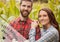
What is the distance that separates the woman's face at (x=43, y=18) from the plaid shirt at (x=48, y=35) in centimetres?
8

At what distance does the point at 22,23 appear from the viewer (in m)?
3.66

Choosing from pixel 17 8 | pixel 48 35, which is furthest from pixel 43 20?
pixel 17 8

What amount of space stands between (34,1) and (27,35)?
39 centimetres

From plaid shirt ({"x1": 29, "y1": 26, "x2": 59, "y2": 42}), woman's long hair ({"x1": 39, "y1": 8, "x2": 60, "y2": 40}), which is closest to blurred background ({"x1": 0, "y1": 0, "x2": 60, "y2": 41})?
woman's long hair ({"x1": 39, "y1": 8, "x2": 60, "y2": 40})

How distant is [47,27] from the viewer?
363 centimetres

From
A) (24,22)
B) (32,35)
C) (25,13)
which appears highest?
(25,13)

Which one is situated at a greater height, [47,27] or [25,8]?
[25,8]

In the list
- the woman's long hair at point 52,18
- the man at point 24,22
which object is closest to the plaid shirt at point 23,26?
the man at point 24,22

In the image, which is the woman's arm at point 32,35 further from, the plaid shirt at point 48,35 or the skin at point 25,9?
the skin at point 25,9

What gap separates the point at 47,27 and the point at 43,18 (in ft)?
0.37

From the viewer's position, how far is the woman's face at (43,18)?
3610mm

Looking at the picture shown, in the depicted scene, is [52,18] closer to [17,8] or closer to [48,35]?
[48,35]

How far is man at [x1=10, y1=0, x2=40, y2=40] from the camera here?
3.63 meters

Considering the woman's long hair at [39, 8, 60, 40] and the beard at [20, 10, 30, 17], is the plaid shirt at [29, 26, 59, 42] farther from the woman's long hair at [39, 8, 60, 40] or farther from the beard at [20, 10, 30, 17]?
the beard at [20, 10, 30, 17]
